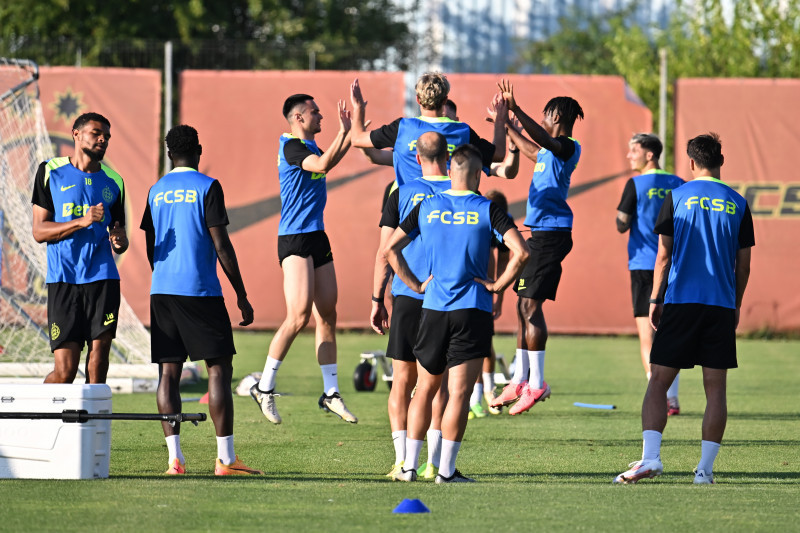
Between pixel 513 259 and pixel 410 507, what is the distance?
163 centimetres

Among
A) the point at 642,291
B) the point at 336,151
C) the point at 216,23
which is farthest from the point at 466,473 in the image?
the point at 216,23

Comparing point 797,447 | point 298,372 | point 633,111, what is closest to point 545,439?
point 797,447

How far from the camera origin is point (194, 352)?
23.7 ft

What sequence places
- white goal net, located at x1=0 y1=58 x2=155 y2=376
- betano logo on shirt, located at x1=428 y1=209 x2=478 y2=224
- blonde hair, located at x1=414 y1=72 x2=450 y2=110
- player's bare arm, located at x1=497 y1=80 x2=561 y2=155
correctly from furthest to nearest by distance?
white goal net, located at x1=0 y1=58 x2=155 y2=376
player's bare arm, located at x1=497 y1=80 x2=561 y2=155
blonde hair, located at x1=414 y1=72 x2=450 y2=110
betano logo on shirt, located at x1=428 y1=209 x2=478 y2=224

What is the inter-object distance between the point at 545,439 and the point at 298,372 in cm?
560

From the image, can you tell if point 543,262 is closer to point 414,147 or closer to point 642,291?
point 642,291

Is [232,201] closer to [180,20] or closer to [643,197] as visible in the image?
[180,20]

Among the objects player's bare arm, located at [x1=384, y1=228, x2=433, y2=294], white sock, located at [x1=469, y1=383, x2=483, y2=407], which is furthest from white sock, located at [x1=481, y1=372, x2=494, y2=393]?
player's bare arm, located at [x1=384, y1=228, x2=433, y2=294]

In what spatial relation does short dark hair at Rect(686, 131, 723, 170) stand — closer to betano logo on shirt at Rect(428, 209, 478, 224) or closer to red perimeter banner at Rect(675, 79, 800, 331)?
betano logo on shirt at Rect(428, 209, 478, 224)

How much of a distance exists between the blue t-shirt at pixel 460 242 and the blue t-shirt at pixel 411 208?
1.52 ft

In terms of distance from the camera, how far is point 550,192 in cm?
975

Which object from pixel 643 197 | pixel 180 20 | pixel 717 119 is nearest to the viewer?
pixel 643 197

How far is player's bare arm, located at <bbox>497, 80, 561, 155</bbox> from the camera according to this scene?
8.19 m

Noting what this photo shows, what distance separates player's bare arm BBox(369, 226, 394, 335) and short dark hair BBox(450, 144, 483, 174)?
0.67 m
